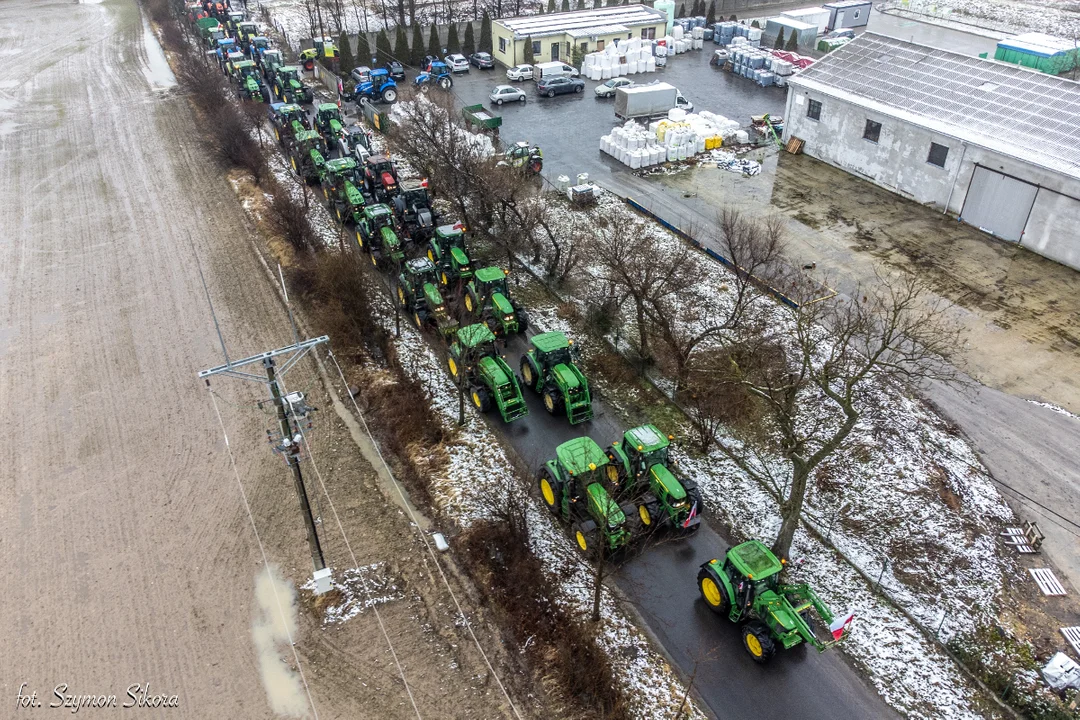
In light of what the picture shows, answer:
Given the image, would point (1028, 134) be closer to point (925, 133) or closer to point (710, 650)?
point (925, 133)

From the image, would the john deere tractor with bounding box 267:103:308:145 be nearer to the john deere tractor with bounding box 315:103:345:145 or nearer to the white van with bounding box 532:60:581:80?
the john deere tractor with bounding box 315:103:345:145

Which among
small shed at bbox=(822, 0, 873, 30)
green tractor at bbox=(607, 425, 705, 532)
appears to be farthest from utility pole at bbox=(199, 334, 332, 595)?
small shed at bbox=(822, 0, 873, 30)

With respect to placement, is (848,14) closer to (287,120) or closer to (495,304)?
(287,120)

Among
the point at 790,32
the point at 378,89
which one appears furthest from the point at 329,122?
the point at 790,32

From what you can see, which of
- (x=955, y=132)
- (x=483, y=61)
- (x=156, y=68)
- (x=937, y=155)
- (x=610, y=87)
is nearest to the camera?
(x=955, y=132)

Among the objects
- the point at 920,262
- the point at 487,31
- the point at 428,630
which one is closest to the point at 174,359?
the point at 428,630

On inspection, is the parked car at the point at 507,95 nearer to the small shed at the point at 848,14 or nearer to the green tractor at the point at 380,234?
the green tractor at the point at 380,234

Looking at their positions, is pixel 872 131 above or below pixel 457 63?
below

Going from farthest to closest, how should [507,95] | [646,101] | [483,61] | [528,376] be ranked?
[483,61]
[507,95]
[646,101]
[528,376]
